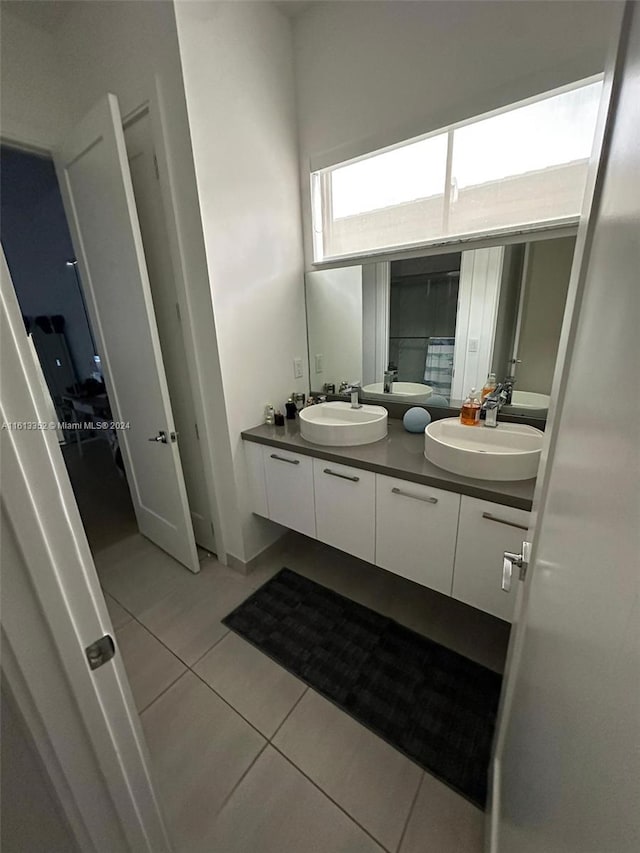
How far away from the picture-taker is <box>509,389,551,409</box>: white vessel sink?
57.0 inches

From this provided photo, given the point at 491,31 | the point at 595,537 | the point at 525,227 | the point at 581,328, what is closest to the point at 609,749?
the point at 595,537

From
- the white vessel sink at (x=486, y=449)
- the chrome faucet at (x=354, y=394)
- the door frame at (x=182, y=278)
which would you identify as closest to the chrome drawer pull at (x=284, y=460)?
the door frame at (x=182, y=278)

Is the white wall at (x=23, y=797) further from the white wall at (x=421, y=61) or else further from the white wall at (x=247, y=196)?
the white wall at (x=421, y=61)

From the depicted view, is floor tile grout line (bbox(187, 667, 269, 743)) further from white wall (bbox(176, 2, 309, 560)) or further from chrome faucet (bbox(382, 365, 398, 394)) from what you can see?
chrome faucet (bbox(382, 365, 398, 394))

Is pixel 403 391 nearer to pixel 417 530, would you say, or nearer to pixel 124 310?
pixel 417 530

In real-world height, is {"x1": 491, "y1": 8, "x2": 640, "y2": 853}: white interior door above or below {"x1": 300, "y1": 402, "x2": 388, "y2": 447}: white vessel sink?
above

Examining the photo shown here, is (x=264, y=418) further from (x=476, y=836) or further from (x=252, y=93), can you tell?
(x=476, y=836)

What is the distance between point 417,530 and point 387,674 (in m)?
0.63

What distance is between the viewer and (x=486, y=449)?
1.41 metres

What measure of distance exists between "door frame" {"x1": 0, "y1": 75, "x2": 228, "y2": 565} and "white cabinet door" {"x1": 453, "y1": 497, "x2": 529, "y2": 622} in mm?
1270

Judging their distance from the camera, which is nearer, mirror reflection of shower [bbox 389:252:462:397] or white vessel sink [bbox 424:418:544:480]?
white vessel sink [bbox 424:418:544:480]

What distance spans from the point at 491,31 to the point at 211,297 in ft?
4.91

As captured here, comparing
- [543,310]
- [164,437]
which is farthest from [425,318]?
[164,437]

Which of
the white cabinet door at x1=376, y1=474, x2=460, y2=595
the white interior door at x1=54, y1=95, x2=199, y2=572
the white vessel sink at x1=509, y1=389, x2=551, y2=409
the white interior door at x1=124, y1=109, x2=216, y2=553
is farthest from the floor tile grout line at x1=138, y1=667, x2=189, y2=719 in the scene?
the white vessel sink at x1=509, y1=389, x2=551, y2=409
